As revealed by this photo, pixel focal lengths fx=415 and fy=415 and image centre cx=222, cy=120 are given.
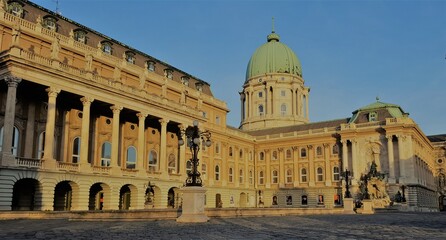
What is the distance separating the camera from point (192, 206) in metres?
20.5

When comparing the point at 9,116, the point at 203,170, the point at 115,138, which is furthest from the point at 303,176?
the point at 9,116

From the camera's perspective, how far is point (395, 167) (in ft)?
205

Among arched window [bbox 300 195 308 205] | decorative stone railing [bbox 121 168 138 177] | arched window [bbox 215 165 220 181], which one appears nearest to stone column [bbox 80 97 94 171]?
decorative stone railing [bbox 121 168 138 177]

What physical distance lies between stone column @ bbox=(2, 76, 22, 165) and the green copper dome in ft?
223

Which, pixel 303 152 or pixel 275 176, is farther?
pixel 275 176

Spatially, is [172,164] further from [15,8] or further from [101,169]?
[15,8]

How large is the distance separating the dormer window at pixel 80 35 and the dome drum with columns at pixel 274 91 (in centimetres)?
5288

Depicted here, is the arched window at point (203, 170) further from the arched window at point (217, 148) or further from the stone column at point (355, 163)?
the stone column at point (355, 163)

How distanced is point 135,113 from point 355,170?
37003mm

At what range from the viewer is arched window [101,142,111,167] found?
44.0 meters

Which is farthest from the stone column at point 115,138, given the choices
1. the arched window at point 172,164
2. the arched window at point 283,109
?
the arched window at point 283,109

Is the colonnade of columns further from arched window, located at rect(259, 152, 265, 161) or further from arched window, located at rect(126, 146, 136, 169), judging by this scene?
arched window, located at rect(259, 152, 265, 161)

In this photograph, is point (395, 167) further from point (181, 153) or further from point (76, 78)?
point (76, 78)

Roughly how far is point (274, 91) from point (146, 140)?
155ft
